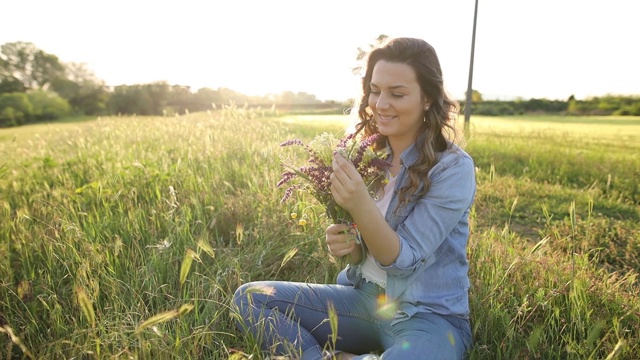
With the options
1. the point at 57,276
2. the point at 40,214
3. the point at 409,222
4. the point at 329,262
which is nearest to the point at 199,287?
the point at 329,262

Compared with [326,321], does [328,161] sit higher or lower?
higher

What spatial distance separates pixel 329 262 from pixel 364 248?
70 cm

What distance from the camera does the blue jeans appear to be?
184 centimetres

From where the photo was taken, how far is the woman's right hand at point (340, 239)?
5.90ft

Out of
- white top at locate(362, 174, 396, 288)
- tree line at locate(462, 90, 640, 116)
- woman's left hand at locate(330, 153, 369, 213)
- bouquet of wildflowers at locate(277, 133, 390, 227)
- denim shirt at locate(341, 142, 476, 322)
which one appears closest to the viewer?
woman's left hand at locate(330, 153, 369, 213)

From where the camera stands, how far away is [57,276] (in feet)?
8.68

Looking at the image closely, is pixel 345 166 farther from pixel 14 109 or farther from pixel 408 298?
pixel 14 109

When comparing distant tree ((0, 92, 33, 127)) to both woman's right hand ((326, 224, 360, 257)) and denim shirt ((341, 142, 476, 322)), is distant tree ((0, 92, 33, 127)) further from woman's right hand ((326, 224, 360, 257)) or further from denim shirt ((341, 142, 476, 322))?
denim shirt ((341, 142, 476, 322))

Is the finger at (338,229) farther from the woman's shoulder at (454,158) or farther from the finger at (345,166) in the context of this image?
the woman's shoulder at (454,158)

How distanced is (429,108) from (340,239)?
0.76 metres

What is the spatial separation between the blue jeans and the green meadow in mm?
101

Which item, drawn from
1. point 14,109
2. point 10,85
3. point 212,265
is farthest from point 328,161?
point 10,85

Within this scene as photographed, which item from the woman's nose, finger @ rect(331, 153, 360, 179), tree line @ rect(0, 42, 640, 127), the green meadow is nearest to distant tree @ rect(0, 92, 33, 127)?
tree line @ rect(0, 42, 640, 127)

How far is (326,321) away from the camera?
209cm
